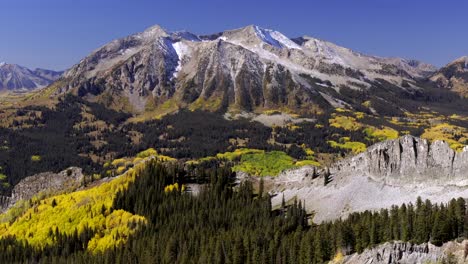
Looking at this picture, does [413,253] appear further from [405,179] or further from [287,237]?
[405,179]

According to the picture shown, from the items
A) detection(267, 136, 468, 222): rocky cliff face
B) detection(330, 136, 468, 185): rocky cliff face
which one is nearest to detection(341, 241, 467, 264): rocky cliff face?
detection(267, 136, 468, 222): rocky cliff face

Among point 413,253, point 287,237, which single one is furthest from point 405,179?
point 413,253

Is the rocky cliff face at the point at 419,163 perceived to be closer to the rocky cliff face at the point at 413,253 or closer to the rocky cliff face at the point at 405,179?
the rocky cliff face at the point at 405,179

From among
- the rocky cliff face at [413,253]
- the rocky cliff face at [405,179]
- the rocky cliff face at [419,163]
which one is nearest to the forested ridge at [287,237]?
the rocky cliff face at [413,253]

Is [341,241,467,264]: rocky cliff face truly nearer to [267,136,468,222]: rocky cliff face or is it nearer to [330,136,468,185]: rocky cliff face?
[267,136,468,222]: rocky cliff face

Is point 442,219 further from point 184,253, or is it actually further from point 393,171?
point 184,253

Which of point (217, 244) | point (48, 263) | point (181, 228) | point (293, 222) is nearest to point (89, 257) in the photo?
point (48, 263)

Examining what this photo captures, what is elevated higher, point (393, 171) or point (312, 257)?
point (393, 171)

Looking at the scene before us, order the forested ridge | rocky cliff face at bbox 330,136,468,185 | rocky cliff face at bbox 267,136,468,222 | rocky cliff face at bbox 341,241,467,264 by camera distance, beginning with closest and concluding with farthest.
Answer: rocky cliff face at bbox 341,241,467,264
the forested ridge
rocky cliff face at bbox 267,136,468,222
rocky cliff face at bbox 330,136,468,185
